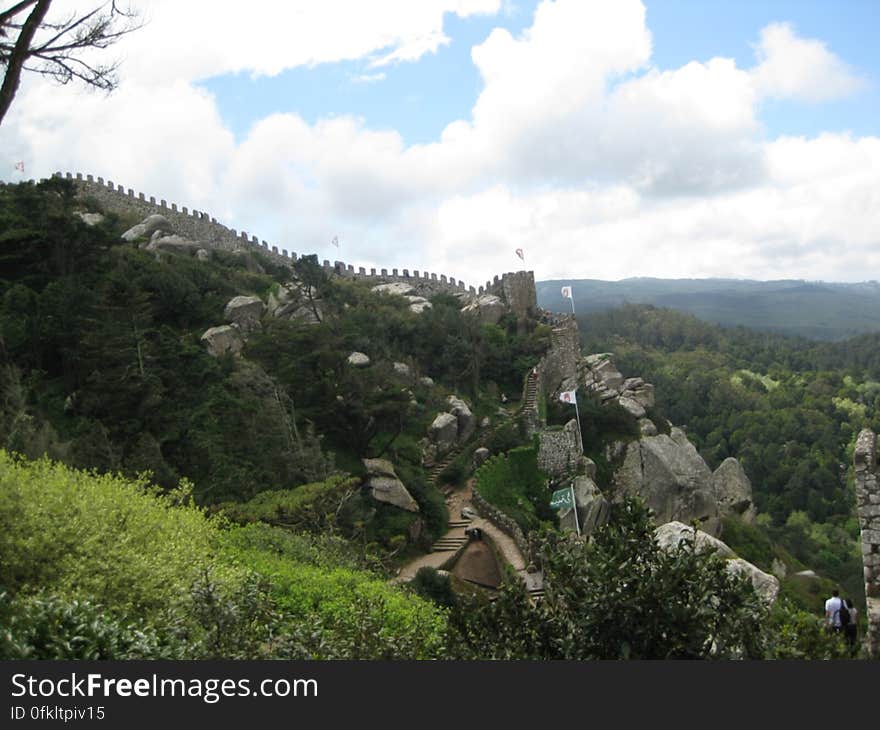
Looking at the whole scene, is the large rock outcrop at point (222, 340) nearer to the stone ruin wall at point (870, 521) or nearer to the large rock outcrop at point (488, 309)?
the large rock outcrop at point (488, 309)

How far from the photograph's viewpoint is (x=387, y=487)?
28.0 m

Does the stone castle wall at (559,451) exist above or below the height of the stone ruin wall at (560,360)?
below

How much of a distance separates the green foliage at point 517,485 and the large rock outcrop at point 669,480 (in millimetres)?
3816

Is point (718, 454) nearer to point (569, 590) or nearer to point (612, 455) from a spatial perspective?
point (612, 455)

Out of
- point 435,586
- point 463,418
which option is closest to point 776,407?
point 463,418

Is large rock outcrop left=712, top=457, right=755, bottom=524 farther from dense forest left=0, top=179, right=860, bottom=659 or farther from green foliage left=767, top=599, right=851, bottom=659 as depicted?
green foliage left=767, top=599, right=851, bottom=659

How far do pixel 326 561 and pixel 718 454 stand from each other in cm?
5596

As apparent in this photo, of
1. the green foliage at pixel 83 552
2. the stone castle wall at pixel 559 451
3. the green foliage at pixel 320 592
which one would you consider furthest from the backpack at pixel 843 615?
the stone castle wall at pixel 559 451

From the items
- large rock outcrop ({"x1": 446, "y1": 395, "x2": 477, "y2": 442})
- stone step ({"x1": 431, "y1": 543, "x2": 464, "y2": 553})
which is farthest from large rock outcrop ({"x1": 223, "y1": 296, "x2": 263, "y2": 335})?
stone step ({"x1": 431, "y1": 543, "x2": 464, "y2": 553})

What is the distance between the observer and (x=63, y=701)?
670cm

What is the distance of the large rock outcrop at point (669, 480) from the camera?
3256cm

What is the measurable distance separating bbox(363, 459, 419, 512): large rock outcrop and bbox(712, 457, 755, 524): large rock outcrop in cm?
1598

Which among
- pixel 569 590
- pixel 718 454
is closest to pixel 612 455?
pixel 569 590

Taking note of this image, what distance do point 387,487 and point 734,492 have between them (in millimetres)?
18608
